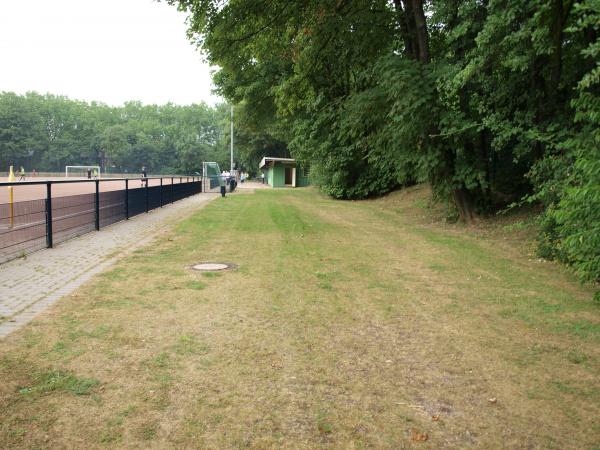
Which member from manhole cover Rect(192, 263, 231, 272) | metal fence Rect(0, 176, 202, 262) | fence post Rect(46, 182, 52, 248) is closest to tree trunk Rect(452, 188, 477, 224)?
manhole cover Rect(192, 263, 231, 272)

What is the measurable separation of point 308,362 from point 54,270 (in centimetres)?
536

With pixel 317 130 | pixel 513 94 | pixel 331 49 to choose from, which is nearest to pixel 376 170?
pixel 317 130

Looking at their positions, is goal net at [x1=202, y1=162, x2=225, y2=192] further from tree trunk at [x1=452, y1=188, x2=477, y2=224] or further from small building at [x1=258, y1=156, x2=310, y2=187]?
tree trunk at [x1=452, y1=188, x2=477, y2=224]

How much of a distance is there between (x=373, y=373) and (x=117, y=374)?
2.06 m

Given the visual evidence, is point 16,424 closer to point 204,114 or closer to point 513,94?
point 513,94

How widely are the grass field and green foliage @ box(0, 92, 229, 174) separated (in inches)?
3338

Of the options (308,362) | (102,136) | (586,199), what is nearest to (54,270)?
(308,362)

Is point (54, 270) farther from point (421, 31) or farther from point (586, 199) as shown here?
point (421, 31)

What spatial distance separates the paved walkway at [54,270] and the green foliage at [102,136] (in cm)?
7938

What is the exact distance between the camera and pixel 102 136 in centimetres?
10600

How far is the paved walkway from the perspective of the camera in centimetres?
576

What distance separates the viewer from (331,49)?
54.6 ft

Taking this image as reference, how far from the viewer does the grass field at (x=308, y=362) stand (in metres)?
3.20

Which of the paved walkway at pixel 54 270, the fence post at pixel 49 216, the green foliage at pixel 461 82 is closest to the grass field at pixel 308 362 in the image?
the paved walkway at pixel 54 270
